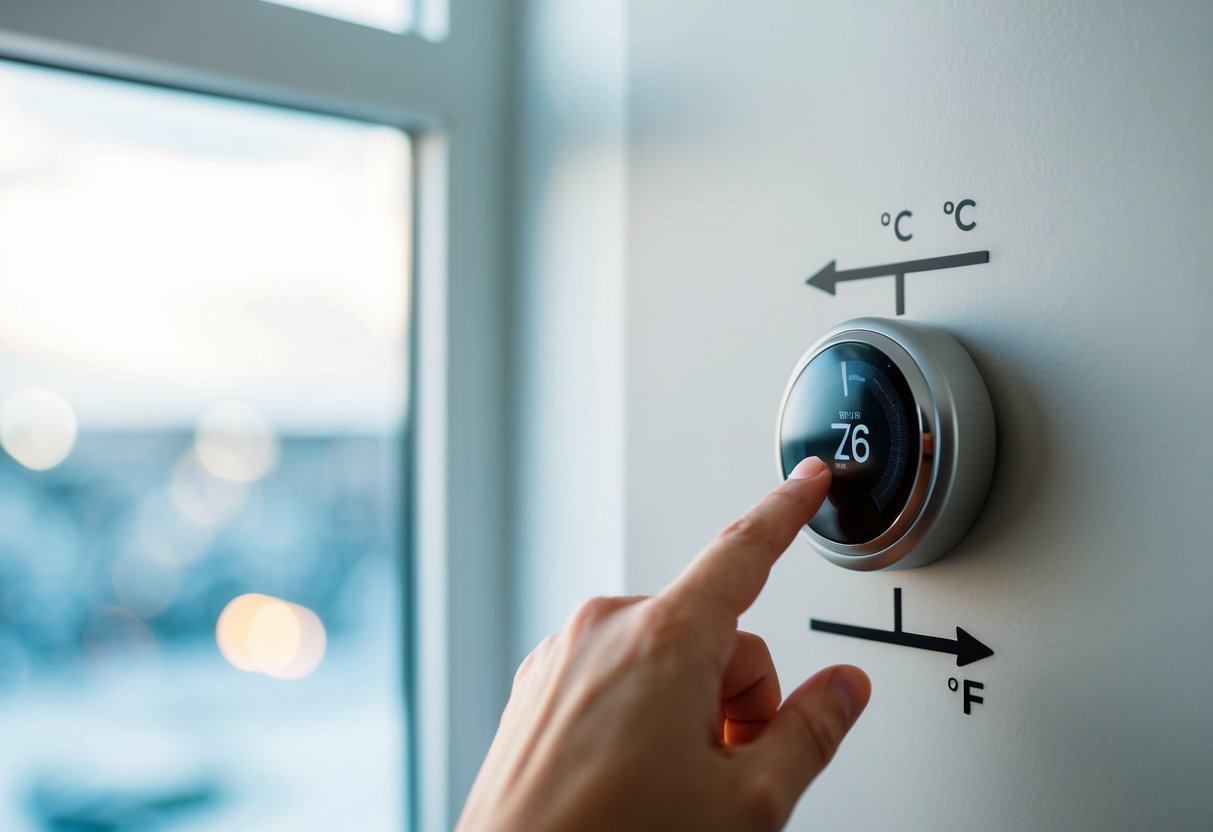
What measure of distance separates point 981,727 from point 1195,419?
0.23m

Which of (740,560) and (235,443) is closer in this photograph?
(740,560)

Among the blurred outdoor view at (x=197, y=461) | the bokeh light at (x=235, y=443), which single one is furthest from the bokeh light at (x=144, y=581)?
the bokeh light at (x=235, y=443)

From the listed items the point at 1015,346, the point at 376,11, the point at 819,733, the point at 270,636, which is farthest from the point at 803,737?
the point at 376,11

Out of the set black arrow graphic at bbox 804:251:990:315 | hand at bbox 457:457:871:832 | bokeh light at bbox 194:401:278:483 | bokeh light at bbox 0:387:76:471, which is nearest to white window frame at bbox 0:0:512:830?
bokeh light at bbox 194:401:278:483

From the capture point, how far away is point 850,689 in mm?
525

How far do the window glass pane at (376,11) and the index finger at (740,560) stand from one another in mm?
767

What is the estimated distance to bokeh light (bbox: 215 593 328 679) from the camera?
102 centimetres

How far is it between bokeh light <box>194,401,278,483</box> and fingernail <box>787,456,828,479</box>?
64 centimetres

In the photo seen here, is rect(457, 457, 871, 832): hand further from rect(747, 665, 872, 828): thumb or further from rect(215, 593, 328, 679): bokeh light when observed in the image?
rect(215, 593, 328, 679): bokeh light

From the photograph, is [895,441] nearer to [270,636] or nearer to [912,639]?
[912,639]

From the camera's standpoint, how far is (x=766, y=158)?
778 millimetres

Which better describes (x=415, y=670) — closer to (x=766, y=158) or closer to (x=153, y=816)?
(x=153, y=816)

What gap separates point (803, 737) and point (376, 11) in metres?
0.95

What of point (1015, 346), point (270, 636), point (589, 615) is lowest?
point (270, 636)
